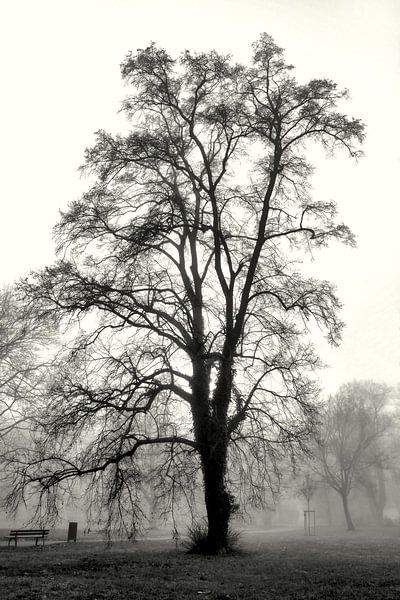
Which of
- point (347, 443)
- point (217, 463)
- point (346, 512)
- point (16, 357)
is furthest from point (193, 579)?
point (347, 443)

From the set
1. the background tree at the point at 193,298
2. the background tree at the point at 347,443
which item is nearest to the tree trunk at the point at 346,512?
the background tree at the point at 347,443

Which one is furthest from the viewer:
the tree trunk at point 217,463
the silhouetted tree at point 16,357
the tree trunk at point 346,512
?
the tree trunk at point 346,512

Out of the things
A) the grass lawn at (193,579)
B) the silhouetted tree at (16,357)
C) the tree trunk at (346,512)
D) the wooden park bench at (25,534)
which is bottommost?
the tree trunk at (346,512)

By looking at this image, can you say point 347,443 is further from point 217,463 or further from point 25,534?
point 217,463

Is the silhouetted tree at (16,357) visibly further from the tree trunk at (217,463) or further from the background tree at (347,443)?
the background tree at (347,443)

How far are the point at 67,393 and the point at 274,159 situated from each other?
11.1 metres

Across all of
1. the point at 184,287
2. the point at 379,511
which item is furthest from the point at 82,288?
the point at 379,511

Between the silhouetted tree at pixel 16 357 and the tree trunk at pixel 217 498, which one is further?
the silhouetted tree at pixel 16 357

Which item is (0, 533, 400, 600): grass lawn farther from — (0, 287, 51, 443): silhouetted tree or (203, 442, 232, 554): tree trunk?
(0, 287, 51, 443): silhouetted tree

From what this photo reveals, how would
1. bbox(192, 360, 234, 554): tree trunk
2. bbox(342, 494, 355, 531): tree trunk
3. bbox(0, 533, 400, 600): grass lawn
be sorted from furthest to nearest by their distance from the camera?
bbox(342, 494, 355, 531): tree trunk < bbox(192, 360, 234, 554): tree trunk < bbox(0, 533, 400, 600): grass lawn

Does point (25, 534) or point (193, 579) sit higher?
point (193, 579)

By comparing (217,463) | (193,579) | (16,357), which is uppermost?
(16,357)

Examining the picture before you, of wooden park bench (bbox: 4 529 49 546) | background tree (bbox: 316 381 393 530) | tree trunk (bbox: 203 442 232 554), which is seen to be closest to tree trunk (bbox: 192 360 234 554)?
tree trunk (bbox: 203 442 232 554)

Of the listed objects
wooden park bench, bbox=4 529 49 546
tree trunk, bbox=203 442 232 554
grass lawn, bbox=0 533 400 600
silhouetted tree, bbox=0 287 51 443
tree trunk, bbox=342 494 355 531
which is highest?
silhouetted tree, bbox=0 287 51 443
